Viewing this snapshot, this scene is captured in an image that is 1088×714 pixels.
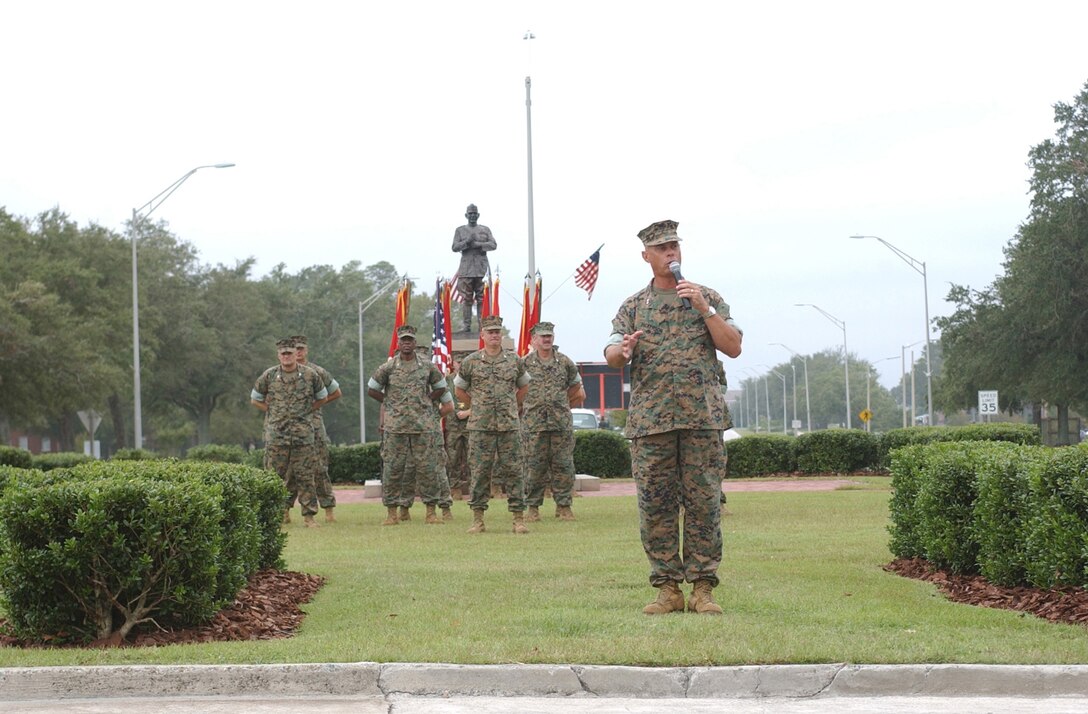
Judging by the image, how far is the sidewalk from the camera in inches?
273

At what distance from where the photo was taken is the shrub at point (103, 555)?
810 centimetres

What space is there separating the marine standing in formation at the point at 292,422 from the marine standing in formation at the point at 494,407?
76.2 inches

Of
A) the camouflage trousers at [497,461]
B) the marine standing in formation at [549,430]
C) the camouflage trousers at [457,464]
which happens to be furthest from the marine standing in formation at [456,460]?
the camouflage trousers at [497,461]

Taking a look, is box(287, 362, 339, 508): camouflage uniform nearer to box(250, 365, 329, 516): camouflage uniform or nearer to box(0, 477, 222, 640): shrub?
box(250, 365, 329, 516): camouflage uniform

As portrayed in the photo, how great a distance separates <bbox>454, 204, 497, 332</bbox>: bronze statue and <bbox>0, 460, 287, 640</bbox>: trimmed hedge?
18511 mm

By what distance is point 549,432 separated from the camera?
59.0 ft

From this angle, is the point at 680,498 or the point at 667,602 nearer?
the point at 667,602

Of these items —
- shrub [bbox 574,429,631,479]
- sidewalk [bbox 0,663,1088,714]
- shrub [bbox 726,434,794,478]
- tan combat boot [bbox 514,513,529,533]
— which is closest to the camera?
sidewalk [bbox 0,663,1088,714]

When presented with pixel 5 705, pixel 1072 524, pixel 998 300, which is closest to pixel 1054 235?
pixel 998 300

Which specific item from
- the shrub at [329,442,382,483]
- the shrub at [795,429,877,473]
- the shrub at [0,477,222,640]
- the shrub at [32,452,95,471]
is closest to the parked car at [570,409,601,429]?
the shrub at [329,442,382,483]

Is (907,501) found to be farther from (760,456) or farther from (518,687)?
(760,456)

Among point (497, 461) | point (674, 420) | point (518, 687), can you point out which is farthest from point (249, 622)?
point (497, 461)

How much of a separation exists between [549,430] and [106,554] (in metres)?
10.1

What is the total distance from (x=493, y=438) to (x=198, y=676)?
10053 millimetres
